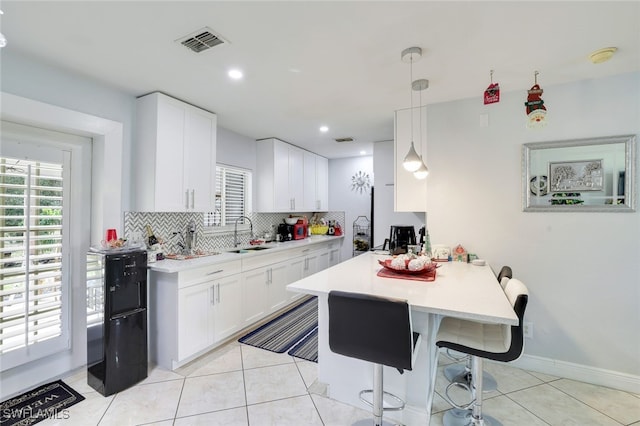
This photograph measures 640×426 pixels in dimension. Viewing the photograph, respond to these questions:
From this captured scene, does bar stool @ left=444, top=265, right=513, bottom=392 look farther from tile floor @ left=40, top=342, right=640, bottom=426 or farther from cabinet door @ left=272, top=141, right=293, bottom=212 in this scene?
cabinet door @ left=272, top=141, right=293, bottom=212

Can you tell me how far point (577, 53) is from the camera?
2.07 metres

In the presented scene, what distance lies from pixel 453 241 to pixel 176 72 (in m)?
2.95

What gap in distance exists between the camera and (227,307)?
10.1 ft

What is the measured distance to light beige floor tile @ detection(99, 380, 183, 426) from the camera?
6.46ft

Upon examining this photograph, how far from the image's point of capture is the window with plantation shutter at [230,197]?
3.93 meters

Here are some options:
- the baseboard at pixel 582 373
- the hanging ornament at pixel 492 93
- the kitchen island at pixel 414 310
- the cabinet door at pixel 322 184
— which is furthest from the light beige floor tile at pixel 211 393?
the cabinet door at pixel 322 184

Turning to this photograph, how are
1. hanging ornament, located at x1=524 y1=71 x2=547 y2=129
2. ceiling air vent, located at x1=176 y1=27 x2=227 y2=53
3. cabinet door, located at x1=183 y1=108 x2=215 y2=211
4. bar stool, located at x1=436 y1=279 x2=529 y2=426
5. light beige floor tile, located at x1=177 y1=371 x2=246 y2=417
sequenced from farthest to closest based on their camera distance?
cabinet door, located at x1=183 y1=108 x2=215 y2=211, hanging ornament, located at x1=524 y1=71 x2=547 y2=129, light beige floor tile, located at x1=177 y1=371 x2=246 y2=417, ceiling air vent, located at x1=176 y1=27 x2=227 y2=53, bar stool, located at x1=436 y1=279 x2=529 y2=426

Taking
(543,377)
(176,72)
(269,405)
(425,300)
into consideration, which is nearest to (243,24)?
(176,72)

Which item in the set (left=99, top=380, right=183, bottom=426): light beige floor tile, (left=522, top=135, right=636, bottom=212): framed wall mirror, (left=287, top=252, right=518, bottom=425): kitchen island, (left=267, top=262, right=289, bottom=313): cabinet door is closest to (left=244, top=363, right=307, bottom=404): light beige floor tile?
(left=287, top=252, right=518, bottom=425): kitchen island

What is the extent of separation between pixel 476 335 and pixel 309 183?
12.6ft

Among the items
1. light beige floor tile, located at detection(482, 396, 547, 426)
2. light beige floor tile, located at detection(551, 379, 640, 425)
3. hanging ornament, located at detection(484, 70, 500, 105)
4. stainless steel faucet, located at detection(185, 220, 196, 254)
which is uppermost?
hanging ornament, located at detection(484, 70, 500, 105)

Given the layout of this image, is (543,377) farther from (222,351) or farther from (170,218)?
(170,218)

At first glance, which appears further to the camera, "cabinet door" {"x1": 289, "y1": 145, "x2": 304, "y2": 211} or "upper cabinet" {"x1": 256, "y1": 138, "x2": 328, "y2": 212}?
"cabinet door" {"x1": 289, "y1": 145, "x2": 304, "y2": 211}

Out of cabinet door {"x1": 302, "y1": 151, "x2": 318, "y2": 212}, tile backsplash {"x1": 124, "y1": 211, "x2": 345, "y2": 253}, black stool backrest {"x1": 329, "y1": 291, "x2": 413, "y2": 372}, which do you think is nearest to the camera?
black stool backrest {"x1": 329, "y1": 291, "x2": 413, "y2": 372}
